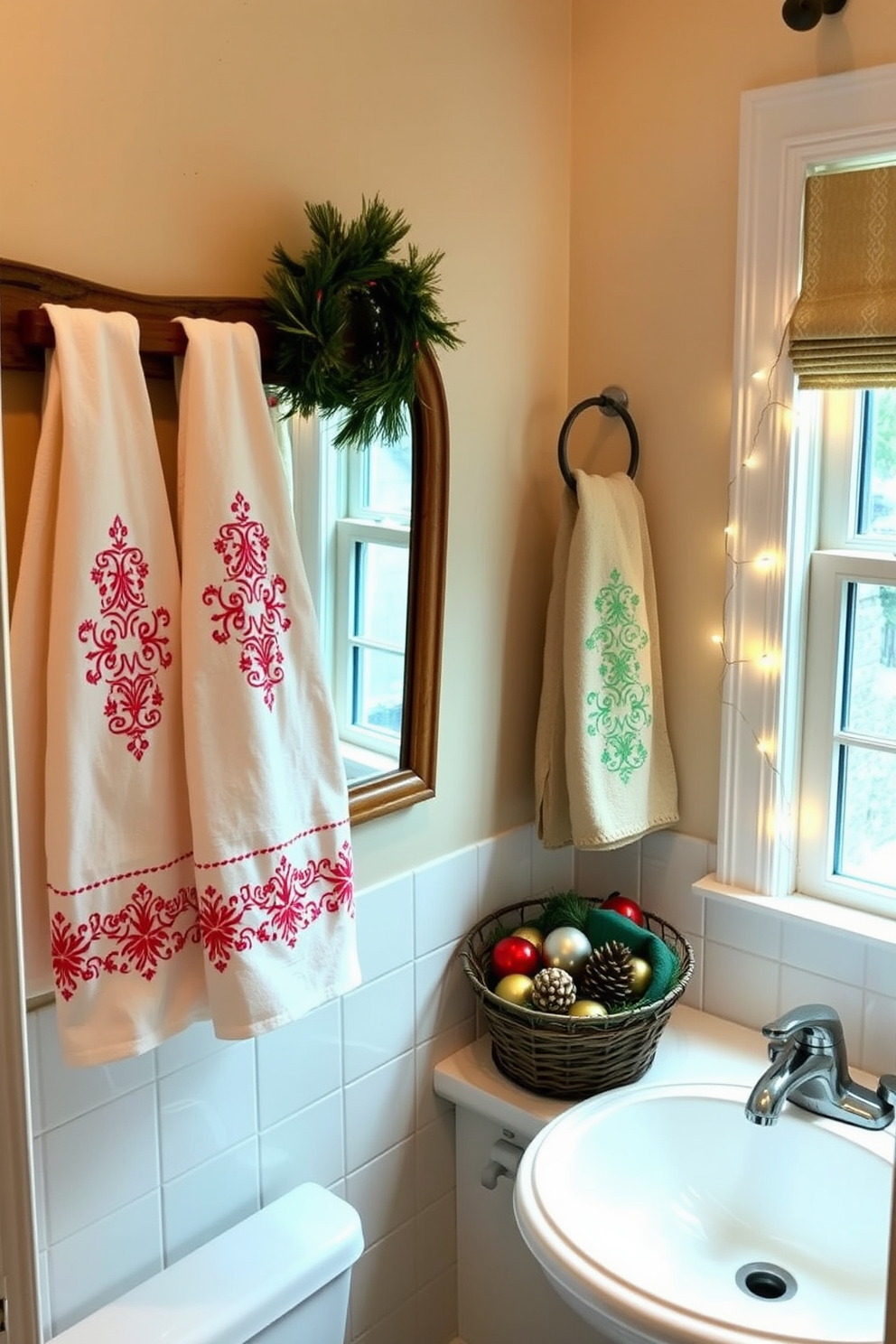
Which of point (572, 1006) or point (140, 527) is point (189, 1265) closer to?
point (572, 1006)

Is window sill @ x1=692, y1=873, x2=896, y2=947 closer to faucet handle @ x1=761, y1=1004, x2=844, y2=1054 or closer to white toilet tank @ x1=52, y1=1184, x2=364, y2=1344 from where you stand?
faucet handle @ x1=761, y1=1004, x2=844, y2=1054

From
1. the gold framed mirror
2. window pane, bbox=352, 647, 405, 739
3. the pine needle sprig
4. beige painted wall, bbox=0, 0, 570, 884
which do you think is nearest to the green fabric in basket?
beige painted wall, bbox=0, 0, 570, 884

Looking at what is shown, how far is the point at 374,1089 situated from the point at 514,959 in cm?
27

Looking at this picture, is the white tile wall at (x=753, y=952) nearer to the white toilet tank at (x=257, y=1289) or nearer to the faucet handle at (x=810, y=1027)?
the faucet handle at (x=810, y=1027)

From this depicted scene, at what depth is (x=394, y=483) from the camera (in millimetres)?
1579

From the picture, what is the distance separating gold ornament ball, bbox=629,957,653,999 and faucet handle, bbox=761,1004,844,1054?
0.58 feet

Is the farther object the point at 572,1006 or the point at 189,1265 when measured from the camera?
the point at 572,1006

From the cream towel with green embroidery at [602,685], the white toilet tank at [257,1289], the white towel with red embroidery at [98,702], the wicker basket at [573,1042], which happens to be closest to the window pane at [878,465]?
the cream towel with green embroidery at [602,685]

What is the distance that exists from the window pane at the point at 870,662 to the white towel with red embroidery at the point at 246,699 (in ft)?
2.59

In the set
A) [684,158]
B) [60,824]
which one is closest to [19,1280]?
[60,824]

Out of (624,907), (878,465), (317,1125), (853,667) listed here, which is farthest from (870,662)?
(317,1125)

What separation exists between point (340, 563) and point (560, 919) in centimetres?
65

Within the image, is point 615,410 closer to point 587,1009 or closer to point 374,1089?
point 587,1009

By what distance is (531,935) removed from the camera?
178 cm
